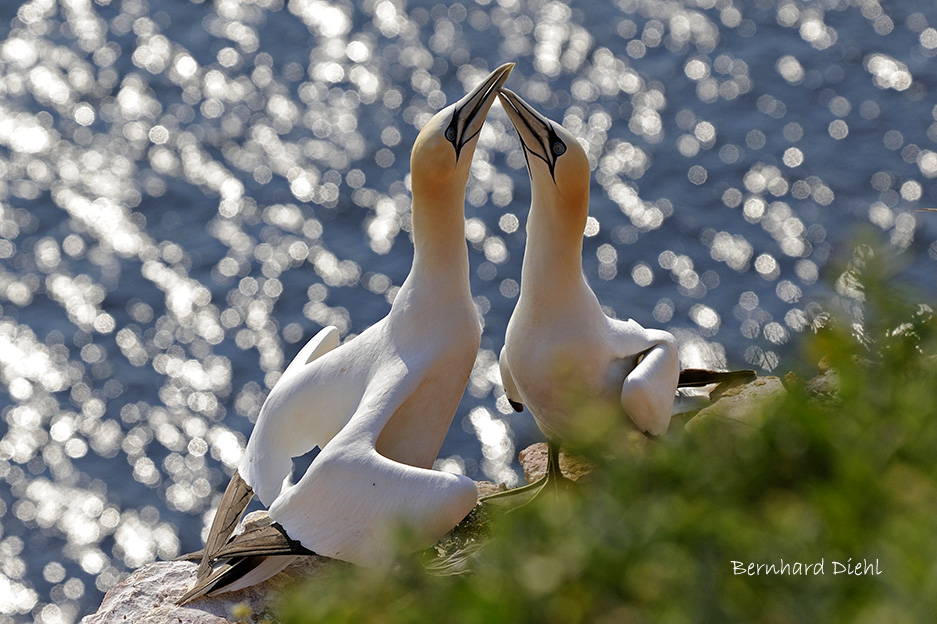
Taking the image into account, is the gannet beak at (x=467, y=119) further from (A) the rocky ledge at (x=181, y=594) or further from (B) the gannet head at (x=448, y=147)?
(A) the rocky ledge at (x=181, y=594)

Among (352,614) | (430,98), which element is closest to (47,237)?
(430,98)

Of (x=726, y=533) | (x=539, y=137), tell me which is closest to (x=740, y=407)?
(x=539, y=137)

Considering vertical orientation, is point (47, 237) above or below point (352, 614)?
below

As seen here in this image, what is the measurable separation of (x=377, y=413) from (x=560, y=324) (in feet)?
3.08

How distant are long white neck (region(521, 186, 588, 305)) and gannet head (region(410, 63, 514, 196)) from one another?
418 millimetres

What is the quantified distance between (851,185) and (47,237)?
997 cm

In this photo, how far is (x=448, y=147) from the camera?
4168mm

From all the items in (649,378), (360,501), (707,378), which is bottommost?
(707,378)

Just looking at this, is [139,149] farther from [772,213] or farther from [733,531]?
[733,531]

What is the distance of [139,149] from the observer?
47.0 ft

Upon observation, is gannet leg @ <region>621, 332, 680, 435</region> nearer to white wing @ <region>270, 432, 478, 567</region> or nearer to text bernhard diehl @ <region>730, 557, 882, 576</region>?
white wing @ <region>270, 432, 478, 567</region>

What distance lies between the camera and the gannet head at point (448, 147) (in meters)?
4.17

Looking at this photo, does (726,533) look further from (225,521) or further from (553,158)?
(225,521)

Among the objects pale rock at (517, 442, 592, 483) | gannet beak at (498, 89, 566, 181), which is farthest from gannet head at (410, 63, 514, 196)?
pale rock at (517, 442, 592, 483)
